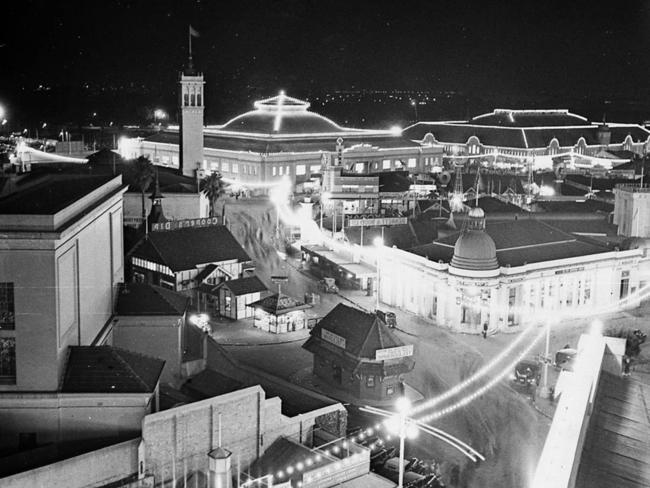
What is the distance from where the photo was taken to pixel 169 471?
2761cm

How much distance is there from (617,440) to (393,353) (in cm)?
2142

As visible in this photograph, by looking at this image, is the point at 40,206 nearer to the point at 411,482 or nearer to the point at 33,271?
the point at 33,271

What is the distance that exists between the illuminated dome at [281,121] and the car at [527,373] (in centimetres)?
6411

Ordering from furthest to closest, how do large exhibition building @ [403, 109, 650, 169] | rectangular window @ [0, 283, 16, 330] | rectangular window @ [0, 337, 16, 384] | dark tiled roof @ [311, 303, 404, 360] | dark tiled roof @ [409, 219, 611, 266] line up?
large exhibition building @ [403, 109, 650, 169]
dark tiled roof @ [409, 219, 611, 266]
dark tiled roof @ [311, 303, 404, 360]
rectangular window @ [0, 337, 16, 384]
rectangular window @ [0, 283, 16, 330]

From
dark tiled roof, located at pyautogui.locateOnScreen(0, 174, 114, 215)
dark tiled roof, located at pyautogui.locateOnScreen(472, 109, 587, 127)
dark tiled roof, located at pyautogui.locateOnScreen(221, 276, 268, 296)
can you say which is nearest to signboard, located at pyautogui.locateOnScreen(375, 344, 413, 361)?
dark tiled roof, located at pyautogui.locateOnScreen(0, 174, 114, 215)

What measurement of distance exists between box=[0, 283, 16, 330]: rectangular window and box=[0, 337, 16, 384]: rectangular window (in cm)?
42

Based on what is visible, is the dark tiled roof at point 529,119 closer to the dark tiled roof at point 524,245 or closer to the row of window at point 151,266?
the dark tiled roof at point 524,245

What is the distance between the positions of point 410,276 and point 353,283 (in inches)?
194

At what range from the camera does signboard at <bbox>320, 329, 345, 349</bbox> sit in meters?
40.6

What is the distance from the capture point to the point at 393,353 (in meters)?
39.5

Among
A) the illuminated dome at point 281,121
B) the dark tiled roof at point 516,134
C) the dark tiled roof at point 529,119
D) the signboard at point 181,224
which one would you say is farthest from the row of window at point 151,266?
the dark tiled roof at point 529,119

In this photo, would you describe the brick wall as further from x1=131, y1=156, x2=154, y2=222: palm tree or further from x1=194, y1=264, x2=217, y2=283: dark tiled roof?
x1=131, y1=156, x2=154, y2=222: palm tree

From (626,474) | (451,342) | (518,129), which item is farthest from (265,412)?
(518,129)

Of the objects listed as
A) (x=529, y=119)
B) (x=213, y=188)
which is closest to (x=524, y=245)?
(x=213, y=188)
